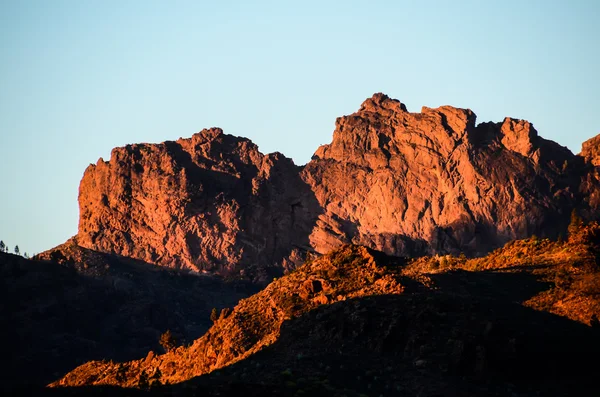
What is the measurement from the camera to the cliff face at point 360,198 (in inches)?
7032

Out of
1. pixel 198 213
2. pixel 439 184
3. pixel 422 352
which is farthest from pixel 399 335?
pixel 198 213

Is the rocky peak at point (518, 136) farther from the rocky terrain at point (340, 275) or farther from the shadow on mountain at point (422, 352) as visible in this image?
the shadow on mountain at point (422, 352)

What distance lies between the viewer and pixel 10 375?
11644cm

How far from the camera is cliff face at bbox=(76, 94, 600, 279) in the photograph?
179m

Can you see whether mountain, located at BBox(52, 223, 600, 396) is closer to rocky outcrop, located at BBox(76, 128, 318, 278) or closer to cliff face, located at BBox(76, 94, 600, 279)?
cliff face, located at BBox(76, 94, 600, 279)

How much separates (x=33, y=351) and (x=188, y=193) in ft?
216

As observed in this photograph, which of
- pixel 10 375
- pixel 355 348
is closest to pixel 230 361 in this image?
pixel 355 348

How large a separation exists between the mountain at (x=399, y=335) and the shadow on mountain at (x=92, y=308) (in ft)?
153

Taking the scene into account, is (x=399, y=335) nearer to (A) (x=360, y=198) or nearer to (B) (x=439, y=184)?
(B) (x=439, y=184)

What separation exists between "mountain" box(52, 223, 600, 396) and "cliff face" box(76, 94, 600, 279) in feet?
332

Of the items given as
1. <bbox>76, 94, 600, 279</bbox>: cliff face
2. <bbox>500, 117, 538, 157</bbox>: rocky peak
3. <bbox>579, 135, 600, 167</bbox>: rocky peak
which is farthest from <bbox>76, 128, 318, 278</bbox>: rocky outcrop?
<bbox>579, 135, 600, 167</bbox>: rocky peak

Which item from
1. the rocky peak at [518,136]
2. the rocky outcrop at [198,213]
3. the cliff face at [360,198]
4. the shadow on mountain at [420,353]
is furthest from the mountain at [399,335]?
the rocky outcrop at [198,213]

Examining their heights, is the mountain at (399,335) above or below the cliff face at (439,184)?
below

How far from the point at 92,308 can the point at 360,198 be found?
55954 millimetres
